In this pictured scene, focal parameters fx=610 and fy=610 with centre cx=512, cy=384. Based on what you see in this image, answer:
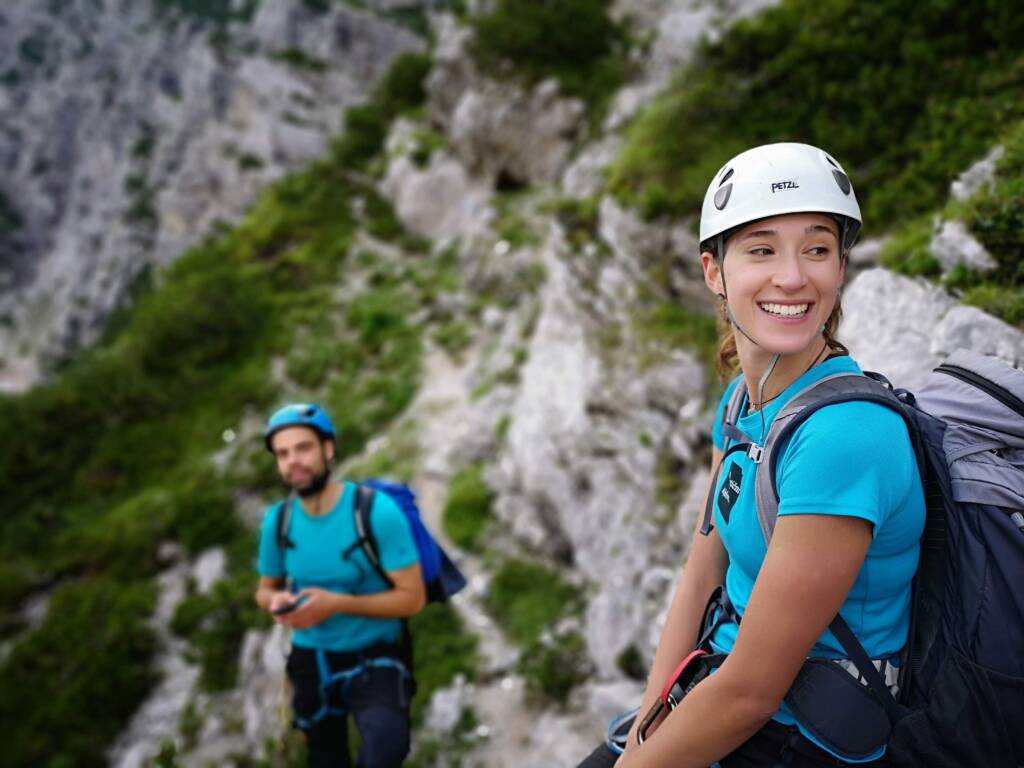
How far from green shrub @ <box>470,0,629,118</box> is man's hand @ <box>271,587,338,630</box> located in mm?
18154

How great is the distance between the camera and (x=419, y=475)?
13344 mm

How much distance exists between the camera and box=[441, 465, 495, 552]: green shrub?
11250mm

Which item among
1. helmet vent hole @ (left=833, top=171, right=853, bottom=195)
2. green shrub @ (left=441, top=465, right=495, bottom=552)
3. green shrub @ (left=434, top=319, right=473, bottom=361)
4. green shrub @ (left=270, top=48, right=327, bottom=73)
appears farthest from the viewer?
green shrub @ (left=270, top=48, right=327, bottom=73)

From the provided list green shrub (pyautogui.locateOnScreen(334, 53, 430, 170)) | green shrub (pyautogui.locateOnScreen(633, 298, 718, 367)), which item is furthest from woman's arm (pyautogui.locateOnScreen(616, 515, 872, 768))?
green shrub (pyautogui.locateOnScreen(334, 53, 430, 170))

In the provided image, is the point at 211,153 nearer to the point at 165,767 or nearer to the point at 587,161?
the point at 587,161

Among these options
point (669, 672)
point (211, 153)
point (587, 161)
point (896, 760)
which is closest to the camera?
point (896, 760)

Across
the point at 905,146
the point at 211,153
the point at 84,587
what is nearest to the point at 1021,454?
the point at 905,146

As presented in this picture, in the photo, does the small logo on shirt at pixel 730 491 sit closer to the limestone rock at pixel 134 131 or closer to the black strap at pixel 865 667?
the black strap at pixel 865 667

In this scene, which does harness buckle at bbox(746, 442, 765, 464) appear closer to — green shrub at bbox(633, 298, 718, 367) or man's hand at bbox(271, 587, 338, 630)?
man's hand at bbox(271, 587, 338, 630)

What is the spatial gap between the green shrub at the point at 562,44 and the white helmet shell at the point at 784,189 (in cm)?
1851

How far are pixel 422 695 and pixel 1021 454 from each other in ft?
28.9

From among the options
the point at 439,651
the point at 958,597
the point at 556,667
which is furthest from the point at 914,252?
the point at 439,651

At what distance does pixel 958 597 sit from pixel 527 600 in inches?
337

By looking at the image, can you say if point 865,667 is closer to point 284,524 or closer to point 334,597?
point 334,597
